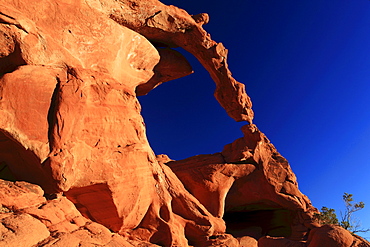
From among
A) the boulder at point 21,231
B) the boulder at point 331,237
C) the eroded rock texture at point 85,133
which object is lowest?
the boulder at point 21,231

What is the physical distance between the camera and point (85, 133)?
29.9ft

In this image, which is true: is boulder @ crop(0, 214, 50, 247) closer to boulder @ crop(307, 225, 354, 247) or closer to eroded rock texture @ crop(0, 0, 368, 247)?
eroded rock texture @ crop(0, 0, 368, 247)

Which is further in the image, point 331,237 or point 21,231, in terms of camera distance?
point 331,237

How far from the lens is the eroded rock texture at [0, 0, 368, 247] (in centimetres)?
727

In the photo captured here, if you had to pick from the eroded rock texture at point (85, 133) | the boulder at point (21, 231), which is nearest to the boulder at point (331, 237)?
the eroded rock texture at point (85, 133)

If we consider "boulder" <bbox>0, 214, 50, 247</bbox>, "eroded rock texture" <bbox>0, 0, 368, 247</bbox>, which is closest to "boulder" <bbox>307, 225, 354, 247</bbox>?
"eroded rock texture" <bbox>0, 0, 368, 247</bbox>

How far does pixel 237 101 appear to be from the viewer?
2109cm

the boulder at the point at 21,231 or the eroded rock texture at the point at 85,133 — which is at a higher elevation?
the eroded rock texture at the point at 85,133

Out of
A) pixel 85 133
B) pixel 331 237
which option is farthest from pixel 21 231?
pixel 331 237

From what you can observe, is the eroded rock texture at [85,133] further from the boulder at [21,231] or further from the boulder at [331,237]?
the boulder at [331,237]

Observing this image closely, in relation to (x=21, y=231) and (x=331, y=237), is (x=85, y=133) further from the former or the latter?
(x=331, y=237)

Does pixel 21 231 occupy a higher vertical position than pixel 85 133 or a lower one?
lower

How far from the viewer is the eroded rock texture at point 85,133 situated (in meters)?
7.27

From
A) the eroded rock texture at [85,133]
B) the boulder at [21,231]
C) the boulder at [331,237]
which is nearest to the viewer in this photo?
the boulder at [21,231]
